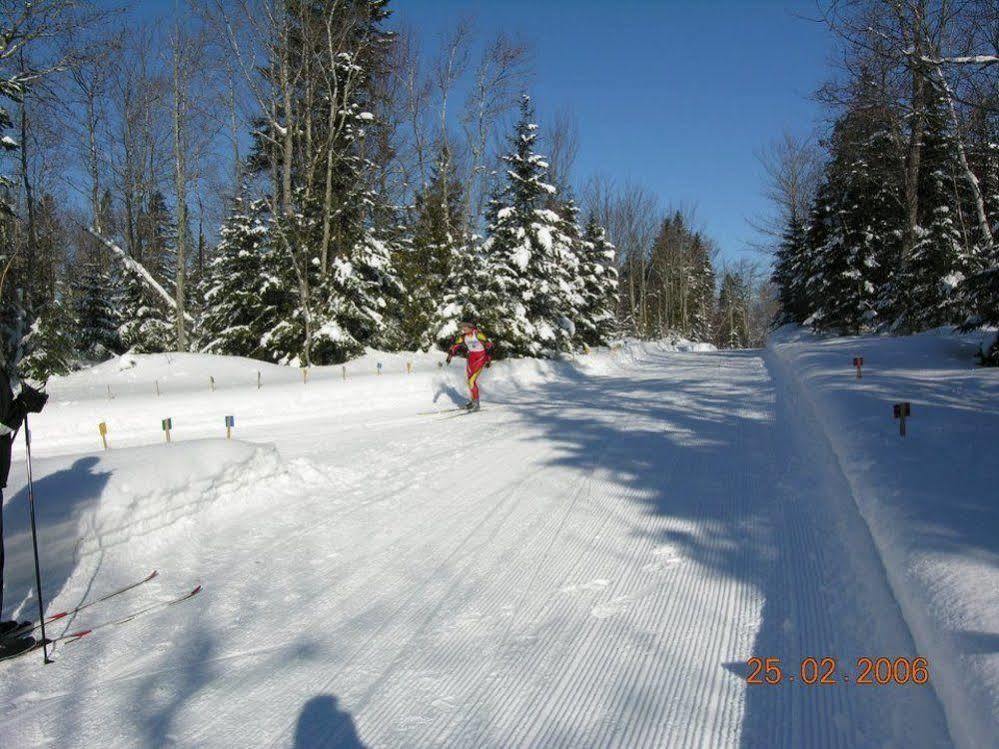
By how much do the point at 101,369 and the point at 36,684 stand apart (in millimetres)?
17168

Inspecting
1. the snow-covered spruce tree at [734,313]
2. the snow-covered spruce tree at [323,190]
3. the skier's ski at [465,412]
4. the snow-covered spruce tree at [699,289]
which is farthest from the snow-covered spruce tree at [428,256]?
the snow-covered spruce tree at [734,313]

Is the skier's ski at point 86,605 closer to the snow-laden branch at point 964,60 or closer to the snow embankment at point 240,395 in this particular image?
the snow embankment at point 240,395

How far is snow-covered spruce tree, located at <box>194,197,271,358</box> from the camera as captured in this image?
22.2m

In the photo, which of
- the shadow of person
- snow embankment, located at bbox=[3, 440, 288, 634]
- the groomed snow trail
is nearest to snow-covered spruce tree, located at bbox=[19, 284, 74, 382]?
snow embankment, located at bbox=[3, 440, 288, 634]

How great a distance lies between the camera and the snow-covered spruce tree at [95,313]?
29.9 meters

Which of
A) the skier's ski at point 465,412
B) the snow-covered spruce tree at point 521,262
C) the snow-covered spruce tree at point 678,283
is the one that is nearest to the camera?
the skier's ski at point 465,412

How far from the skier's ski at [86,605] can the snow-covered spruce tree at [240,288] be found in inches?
730

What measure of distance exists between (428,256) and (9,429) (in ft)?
76.7

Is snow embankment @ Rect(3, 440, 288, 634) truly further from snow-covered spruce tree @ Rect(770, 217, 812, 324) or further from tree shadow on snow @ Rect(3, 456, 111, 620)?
snow-covered spruce tree @ Rect(770, 217, 812, 324)

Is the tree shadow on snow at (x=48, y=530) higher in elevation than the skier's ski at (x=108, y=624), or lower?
higher

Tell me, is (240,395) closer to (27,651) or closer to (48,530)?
(48,530)

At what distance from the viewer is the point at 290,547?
491 centimetres

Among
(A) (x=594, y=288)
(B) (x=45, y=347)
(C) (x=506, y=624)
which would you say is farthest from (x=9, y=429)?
(A) (x=594, y=288)

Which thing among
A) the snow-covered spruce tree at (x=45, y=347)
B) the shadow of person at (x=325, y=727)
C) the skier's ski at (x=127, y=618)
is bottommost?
the shadow of person at (x=325, y=727)
